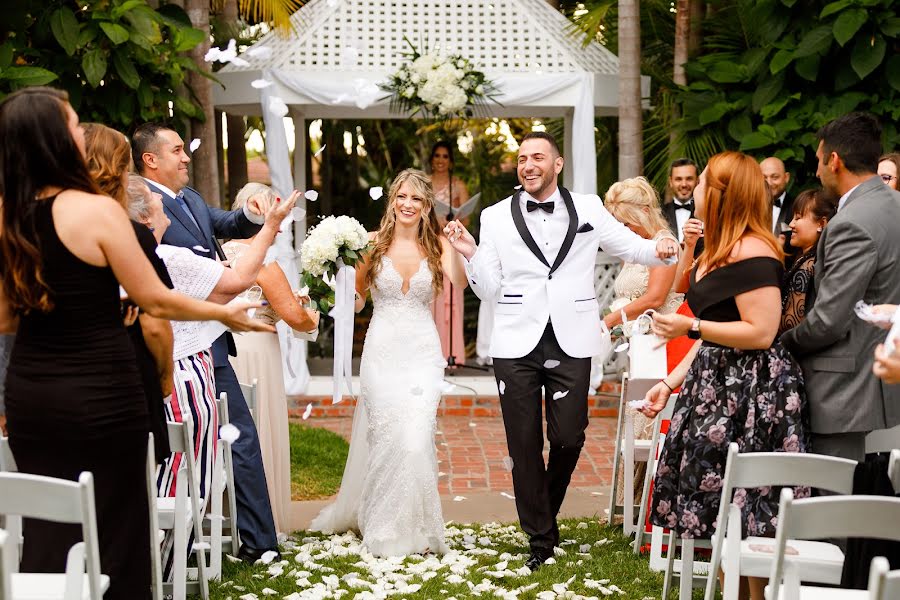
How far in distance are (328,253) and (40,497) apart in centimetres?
309

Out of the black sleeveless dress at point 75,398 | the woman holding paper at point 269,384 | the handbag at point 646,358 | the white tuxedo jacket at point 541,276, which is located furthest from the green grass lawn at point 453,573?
the black sleeveless dress at point 75,398

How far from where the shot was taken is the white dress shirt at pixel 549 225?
6055 millimetres

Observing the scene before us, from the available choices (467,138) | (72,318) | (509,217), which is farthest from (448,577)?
(467,138)

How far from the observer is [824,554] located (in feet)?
13.7

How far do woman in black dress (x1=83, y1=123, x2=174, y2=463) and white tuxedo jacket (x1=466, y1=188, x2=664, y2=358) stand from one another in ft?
6.60

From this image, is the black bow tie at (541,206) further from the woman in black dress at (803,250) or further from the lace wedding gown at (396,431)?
the woman in black dress at (803,250)

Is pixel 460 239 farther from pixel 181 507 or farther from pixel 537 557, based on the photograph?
pixel 181 507

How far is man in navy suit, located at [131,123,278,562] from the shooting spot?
5531 millimetres

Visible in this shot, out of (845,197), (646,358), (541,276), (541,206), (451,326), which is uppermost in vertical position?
(845,197)

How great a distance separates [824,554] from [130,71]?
20.2 ft

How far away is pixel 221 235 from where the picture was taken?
21.0ft

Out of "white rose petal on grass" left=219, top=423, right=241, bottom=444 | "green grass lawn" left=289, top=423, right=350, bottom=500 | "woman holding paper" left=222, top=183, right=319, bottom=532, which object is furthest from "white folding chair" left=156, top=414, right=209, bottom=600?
"green grass lawn" left=289, top=423, right=350, bottom=500

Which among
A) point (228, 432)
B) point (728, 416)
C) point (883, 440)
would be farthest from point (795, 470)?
point (228, 432)

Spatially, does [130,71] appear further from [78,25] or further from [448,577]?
[448,577]
